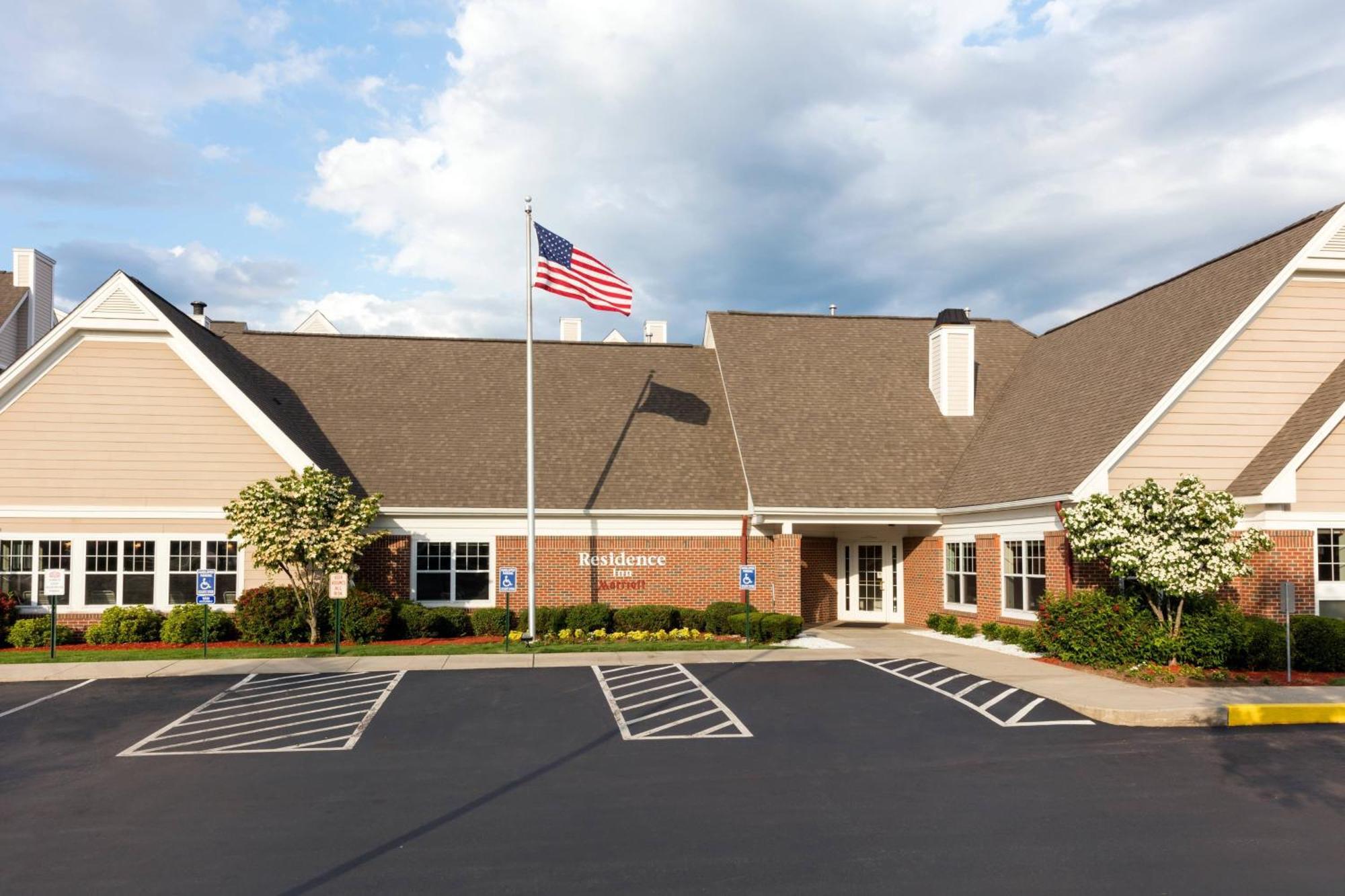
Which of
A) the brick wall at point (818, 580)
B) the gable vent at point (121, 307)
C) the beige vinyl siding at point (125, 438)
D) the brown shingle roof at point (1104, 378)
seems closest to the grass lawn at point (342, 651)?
the beige vinyl siding at point (125, 438)

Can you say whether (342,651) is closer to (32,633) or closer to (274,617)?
(274,617)

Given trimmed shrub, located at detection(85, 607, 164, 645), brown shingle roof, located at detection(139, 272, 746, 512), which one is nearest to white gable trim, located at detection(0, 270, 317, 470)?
brown shingle roof, located at detection(139, 272, 746, 512)

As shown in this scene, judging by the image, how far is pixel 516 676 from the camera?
691 inches

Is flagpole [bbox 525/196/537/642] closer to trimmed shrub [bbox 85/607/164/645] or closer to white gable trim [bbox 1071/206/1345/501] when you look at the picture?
trimmed shrub [bbox 85/607/164/645]

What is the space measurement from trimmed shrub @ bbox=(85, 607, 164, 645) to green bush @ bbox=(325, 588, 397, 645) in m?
3.93

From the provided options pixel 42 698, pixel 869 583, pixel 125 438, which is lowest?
pixel 42 698

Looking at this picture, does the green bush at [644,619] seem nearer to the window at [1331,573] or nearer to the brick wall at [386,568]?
the brick wall at [386,568]

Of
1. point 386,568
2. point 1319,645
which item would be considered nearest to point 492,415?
point 386,568

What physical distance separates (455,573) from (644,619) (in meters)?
5.02

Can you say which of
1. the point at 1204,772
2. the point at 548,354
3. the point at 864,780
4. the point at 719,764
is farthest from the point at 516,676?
the point at 548,354

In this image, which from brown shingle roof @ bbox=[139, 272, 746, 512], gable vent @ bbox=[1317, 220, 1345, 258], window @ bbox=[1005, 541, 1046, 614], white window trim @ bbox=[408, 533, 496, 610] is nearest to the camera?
gable vent @ bbox=[1317, 220, 1345, 258]

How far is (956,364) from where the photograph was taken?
94.5 ft

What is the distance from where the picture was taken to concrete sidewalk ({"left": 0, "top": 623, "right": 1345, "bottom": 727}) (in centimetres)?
1416

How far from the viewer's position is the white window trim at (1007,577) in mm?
22156
